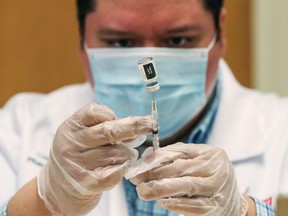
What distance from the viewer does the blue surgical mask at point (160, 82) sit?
1.23m

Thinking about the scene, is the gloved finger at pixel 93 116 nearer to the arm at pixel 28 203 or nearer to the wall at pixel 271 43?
the arm at pixel 28 203

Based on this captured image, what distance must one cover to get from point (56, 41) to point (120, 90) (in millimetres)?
674

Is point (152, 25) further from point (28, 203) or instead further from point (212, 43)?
point (28, 203)

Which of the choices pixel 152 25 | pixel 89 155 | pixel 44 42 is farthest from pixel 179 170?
pixel 44 42

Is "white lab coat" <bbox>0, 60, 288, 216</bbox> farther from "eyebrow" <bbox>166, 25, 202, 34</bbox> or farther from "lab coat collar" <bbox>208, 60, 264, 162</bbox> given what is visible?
"eyebrow" <bbox>166, 25, 202, 34</bbox>

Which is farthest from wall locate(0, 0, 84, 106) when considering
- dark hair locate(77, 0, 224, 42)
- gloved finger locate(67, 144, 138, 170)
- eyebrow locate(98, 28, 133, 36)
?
gloved finger locate(67, 144, 138, 170)

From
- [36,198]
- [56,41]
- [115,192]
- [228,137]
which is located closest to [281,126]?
[228,137]

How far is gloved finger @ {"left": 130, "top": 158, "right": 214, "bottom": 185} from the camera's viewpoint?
0.90m

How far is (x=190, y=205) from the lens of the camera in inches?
35.9

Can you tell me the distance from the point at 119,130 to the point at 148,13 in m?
0.41

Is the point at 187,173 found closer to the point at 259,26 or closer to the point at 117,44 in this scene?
the point at 117,44

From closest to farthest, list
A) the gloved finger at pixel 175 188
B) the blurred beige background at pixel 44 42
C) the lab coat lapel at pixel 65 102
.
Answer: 1. the gloved finger at pixel 175 188
2. the lab coat lapel at pixel 65 102
3. the blurred beige background at pixel 44 42

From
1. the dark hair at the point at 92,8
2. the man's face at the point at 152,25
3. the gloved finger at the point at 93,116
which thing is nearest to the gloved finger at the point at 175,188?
the gloved finger at the point at 93,116

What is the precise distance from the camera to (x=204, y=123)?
4.33ft
